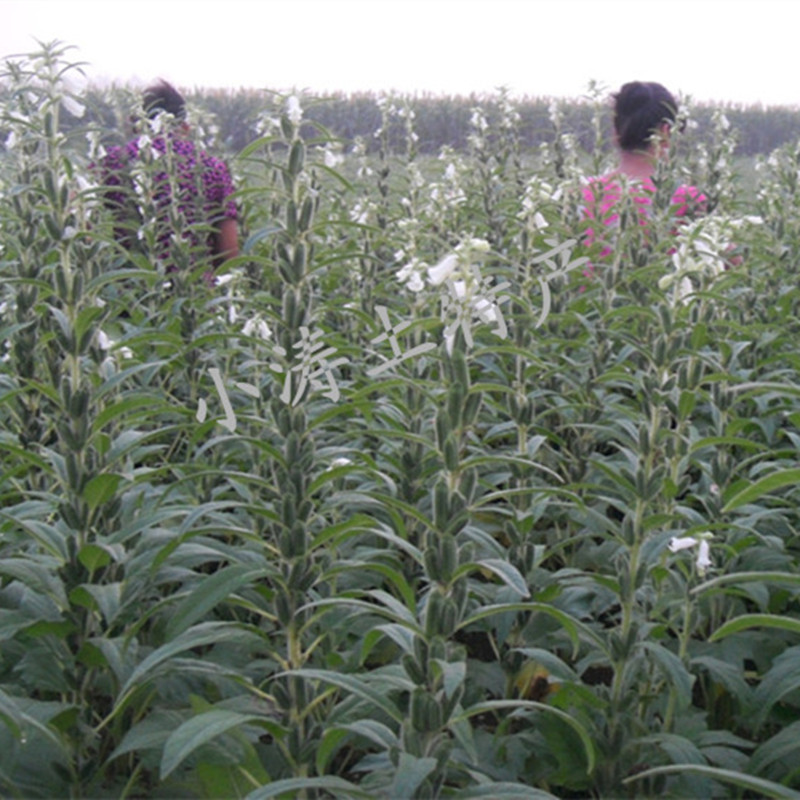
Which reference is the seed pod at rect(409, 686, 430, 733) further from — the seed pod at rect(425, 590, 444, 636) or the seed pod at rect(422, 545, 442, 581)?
the seed pod at rect(422, 545, 442, 581)

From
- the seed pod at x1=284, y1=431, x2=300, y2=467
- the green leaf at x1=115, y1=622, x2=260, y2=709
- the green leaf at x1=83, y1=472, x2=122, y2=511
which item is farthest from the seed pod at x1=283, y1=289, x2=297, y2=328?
the green leaf at x1=115, y1=622, x2=260, y2=709

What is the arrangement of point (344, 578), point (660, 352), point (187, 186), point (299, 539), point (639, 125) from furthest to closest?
point (639, 125), point (187, 186), point (344, 578), point (660, 352), point (299, 539)

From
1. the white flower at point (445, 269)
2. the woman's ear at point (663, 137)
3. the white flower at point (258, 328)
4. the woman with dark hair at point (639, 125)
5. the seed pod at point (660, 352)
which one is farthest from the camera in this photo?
the woman with dark hair at point (639, 125)

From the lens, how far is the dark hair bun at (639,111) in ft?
23.2

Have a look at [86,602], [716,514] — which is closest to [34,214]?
[86,602]

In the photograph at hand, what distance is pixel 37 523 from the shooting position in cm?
246

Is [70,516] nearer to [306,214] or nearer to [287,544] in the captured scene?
[287,544]

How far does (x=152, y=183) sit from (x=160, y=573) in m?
3.09

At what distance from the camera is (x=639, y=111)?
708 centimetres

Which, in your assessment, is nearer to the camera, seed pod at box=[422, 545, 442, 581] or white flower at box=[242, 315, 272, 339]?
seed pod at box=[422, 545, 442, 581]

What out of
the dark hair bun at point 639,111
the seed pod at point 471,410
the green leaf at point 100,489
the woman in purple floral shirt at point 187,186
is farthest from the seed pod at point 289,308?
the dark hair bun at point 639,111

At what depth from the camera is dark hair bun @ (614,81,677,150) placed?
278 inches

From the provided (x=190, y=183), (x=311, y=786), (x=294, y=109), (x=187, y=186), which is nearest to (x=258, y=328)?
(x=294, y=109)

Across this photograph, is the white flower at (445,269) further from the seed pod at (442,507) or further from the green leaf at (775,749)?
the green leaf at (775,749)
